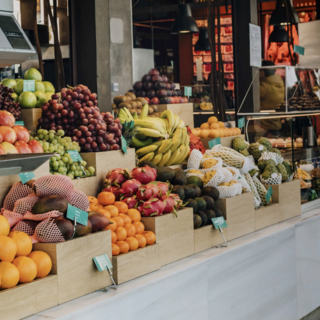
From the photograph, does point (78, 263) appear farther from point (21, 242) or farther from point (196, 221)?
point (196, 221)

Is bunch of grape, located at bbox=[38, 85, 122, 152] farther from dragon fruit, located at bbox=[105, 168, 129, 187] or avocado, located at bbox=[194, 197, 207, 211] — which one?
avocado, located at bbox=[194, 197, 207, 211]

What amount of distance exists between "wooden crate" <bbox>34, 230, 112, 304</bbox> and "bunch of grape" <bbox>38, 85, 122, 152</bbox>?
903 millimetres

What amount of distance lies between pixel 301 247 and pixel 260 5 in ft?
32.0

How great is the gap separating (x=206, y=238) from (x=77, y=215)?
1003 millimetres

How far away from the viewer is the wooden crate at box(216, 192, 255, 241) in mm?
3268

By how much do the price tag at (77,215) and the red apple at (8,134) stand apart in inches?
23.4

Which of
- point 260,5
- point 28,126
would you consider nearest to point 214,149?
point 28,126

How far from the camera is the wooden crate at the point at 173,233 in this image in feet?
8.86

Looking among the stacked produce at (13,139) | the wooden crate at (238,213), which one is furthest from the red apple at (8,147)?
the wooden crate at (238,213)

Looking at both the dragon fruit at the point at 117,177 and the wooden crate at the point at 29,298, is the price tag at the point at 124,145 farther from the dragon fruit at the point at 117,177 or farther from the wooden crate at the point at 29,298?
the wooden crate at the point at 29,298

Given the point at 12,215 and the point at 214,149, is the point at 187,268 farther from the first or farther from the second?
the point at 214,149

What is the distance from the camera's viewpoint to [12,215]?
7.57 feet

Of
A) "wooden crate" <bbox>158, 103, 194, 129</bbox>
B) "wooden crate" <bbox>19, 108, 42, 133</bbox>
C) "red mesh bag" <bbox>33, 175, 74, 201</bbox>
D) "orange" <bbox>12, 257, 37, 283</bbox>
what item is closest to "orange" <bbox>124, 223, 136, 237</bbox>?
"red mesh bag" <bbox>33, 175, 74, 201</bbox>

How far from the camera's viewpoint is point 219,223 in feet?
10.2
